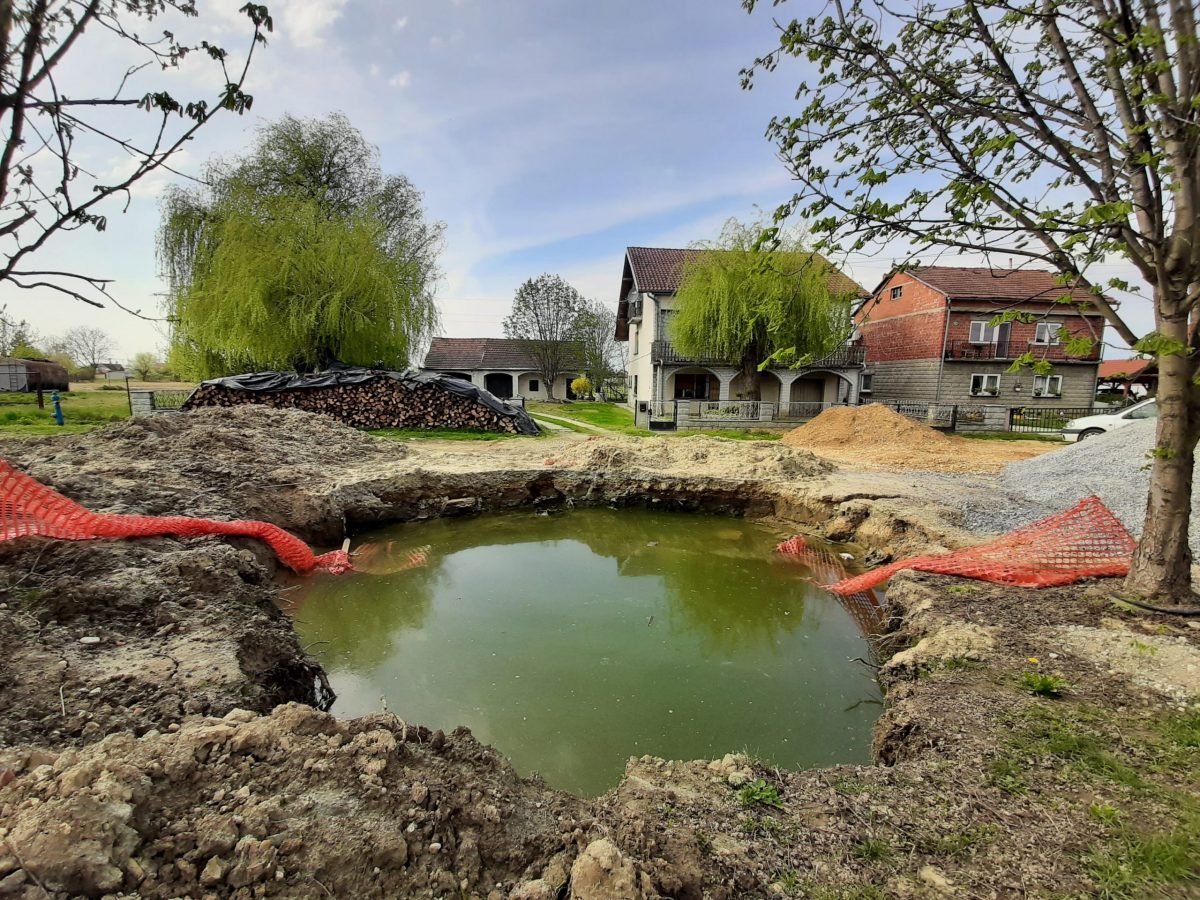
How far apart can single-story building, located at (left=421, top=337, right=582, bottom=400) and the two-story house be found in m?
9.49

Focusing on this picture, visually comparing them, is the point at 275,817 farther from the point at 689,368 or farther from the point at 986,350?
the point at 986,350

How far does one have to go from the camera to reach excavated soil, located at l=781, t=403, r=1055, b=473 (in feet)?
41.1

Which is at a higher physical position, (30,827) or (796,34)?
(796,34)

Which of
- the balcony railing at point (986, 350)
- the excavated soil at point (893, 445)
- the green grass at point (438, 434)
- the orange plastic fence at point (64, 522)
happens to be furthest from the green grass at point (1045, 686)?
→ the balcony railing at point (986, 350)

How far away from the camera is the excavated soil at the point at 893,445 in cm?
1253

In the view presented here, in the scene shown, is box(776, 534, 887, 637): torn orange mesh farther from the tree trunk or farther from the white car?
the white car

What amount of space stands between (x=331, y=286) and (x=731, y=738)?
1814 cm

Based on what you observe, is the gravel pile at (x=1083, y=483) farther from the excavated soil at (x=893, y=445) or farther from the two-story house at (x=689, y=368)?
the two-story house at (x=689, y=368)

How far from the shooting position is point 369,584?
612 centimetres

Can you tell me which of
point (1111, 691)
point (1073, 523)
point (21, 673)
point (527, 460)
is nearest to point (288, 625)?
point (21, 673)

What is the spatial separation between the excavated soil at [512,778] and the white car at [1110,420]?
13222 mm

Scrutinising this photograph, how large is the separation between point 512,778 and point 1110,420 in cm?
1903

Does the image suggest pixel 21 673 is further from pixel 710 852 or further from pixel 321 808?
pixel 710 852

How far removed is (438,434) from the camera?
50.2 ft
